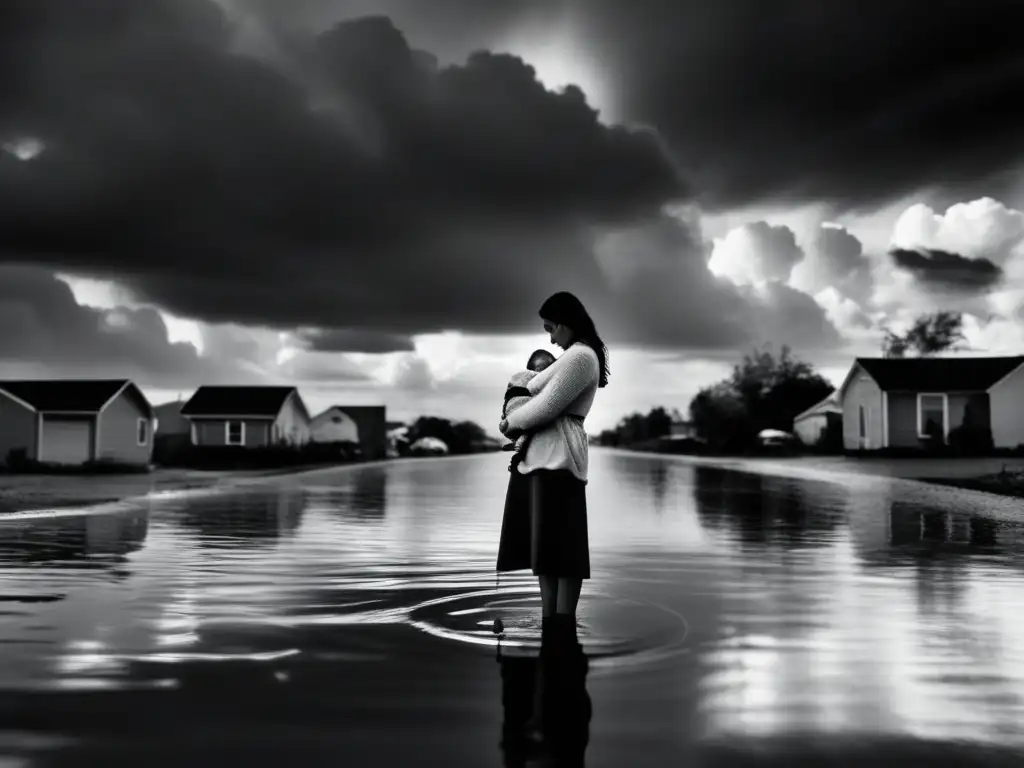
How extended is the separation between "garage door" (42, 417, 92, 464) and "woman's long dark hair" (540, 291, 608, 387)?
48770mm

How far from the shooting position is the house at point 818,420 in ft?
251

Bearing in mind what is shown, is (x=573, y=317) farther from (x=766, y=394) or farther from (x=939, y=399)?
(x=766, y=394)

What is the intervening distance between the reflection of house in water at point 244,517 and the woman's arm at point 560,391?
833cm

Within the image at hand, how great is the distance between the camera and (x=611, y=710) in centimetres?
533

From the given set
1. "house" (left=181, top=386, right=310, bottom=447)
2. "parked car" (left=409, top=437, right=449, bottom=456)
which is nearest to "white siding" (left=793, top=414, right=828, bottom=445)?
"parked car" (left=409, top=437, right=449, bottom=456)

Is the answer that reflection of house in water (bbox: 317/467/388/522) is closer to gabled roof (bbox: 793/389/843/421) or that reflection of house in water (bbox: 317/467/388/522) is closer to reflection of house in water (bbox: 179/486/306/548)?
reflection of house in water (bbox: 179/486/306/548)

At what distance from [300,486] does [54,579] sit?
22.2m

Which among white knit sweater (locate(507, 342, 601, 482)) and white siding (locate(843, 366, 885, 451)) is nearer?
white knit sweater (locate(507, 342, 601, 482))

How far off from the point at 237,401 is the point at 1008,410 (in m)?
45.4

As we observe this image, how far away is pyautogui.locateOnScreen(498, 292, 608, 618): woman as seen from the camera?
6824 mm

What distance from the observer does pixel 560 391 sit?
6758 millimetres

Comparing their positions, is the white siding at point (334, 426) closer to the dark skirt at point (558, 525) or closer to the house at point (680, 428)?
the house at point (680, 428)

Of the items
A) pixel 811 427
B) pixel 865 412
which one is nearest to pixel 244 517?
pixel 865 412

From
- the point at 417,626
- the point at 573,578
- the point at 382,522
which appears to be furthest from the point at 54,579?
the point at 382,522
